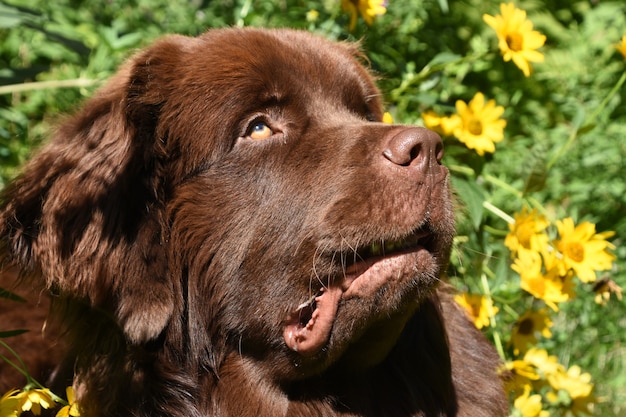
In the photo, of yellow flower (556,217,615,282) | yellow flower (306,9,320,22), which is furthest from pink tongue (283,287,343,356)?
yellow flower (306,9,320,22)

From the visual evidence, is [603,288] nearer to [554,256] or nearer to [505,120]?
[554,256]

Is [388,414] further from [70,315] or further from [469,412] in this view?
[70,315]

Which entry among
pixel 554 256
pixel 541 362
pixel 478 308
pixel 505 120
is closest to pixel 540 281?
pixel 554 256

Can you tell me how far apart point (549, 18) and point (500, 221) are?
1.81m

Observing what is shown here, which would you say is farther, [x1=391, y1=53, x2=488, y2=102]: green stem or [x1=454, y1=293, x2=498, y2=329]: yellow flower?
[x1=391, y1=53, x2=488, y2=102]: green stem

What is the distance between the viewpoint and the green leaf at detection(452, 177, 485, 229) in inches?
151

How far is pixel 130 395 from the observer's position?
3.18 meters

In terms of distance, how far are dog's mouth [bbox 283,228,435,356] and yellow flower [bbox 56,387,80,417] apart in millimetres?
820

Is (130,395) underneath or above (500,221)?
above

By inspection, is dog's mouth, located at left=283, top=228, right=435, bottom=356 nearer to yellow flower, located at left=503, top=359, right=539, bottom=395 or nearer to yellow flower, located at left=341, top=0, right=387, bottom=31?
yellow flower, located at left=503, top=359, right=539, bottom=395

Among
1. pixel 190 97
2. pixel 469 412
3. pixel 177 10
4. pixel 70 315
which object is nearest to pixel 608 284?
pixel 469 412

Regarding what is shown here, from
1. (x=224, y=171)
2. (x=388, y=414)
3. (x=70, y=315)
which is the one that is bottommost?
(x=388, y=414)

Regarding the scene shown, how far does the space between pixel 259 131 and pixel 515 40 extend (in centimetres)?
142

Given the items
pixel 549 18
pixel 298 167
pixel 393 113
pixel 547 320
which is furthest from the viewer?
pixel 549 18
